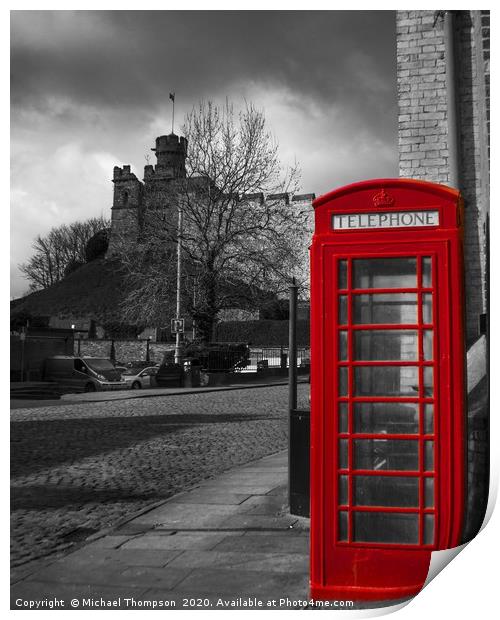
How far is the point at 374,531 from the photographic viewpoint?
3.15 meters

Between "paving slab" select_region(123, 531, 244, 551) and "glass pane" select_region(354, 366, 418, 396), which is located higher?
"glass pane" select_region(354, 366, 418, 396)

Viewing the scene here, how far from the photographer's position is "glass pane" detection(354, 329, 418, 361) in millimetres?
3092

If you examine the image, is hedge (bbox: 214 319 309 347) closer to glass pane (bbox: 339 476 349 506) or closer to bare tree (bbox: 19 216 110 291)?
bare tree (bbox: 19 216 110 291)

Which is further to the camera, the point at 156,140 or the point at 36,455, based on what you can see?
the point at 36,455

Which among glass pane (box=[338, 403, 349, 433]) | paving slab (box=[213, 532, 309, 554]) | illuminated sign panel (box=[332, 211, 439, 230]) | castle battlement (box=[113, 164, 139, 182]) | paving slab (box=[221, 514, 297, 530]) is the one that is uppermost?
castle battlement (box=[113, 164, 139, 182])

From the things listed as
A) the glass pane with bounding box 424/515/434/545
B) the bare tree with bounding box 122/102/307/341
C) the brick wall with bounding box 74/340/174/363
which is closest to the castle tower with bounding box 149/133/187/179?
the bare tree with bounding box 122/102/307/341

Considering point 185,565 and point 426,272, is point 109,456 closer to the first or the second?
point 185,565

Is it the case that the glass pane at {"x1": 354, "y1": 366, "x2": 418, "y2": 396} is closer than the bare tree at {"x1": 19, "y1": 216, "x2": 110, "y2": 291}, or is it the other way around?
the glass pane at {"x1": 354, "y1": 366, "x2": 418, "y2": 396}

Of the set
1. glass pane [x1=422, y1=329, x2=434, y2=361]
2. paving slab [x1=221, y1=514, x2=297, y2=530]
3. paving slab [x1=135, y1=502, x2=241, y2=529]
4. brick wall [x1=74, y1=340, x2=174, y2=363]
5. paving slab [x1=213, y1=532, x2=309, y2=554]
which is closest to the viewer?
glass pane [x1=422, y1=329, x2=434, y2=361]

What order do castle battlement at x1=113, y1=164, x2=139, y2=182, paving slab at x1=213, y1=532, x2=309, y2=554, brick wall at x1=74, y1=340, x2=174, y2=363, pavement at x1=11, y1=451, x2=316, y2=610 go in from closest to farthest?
1. pavement at x1=11, y1=451, x2=316, y2=610
2. paving slab at x1=213, y1=532, x2=309, y2=554
3. castle battlement at x1=113, y1=164, x2=139, y2=182
4. brick wall at x1=74, y1=340, x2=174, y2=363

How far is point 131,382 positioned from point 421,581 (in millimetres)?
17404

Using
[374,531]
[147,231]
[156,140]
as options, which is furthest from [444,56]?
[147,231]

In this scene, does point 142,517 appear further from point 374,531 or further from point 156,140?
point 156,140

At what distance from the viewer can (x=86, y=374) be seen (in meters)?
17.8
